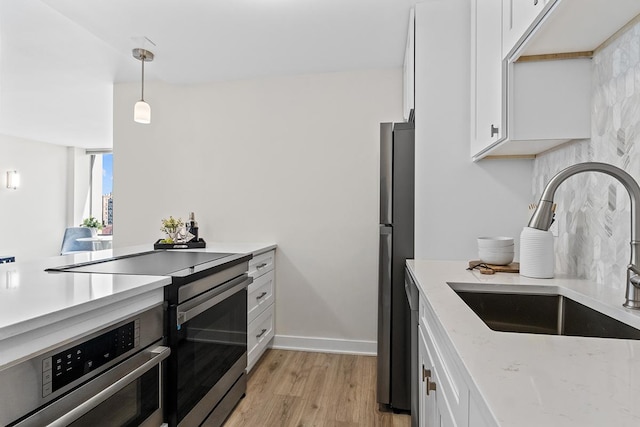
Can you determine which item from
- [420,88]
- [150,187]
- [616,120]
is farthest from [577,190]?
[150,187]

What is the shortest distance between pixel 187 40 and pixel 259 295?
1878mm

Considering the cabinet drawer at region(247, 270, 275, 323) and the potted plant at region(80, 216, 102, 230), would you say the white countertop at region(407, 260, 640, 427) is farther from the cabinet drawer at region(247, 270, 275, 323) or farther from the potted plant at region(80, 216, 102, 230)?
the potted plant at region(80, 216, 102, 230)

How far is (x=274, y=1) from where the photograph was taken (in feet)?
6.75

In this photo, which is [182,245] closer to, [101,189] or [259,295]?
[259,295]

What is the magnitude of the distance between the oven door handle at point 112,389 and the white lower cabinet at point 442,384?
95 centimetres

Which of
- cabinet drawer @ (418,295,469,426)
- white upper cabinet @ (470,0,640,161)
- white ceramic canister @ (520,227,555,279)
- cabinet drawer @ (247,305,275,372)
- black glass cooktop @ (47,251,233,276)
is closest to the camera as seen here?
cabinet drawer @ (418,295,469,426)

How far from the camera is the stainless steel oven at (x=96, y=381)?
2.91ft

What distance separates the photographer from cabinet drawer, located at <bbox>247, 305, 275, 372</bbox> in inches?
98.6

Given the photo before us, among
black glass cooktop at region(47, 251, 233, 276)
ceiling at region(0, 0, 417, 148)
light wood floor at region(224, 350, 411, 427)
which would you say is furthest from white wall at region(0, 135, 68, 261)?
light wood floor at region(224, 350, 411, 427)

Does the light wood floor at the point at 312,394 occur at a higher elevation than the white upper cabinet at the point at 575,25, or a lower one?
lower

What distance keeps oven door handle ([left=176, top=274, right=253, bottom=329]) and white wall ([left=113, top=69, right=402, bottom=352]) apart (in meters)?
0.97

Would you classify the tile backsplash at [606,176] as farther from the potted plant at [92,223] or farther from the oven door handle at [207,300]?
the potted plant at [92,223]

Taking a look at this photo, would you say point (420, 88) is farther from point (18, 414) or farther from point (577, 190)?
point (18, 414)

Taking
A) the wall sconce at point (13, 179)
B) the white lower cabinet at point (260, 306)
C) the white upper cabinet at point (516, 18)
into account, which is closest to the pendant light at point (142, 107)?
the white lower cabinet at point (260, 306)
